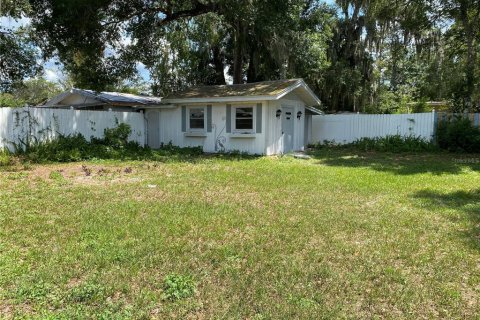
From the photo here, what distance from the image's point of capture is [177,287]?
322cm

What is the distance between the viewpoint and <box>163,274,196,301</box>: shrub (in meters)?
3.10

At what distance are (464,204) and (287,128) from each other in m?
9.28

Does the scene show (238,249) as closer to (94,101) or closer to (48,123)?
(48,123)

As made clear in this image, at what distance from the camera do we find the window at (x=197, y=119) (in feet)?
49.5

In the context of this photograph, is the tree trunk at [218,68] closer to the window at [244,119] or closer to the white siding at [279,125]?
the white siding at [279,125]

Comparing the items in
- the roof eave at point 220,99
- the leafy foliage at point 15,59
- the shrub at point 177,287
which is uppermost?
the leafy foliage at point 15,59

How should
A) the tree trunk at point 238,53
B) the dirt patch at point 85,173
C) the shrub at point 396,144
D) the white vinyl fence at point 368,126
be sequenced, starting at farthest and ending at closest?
the tree trunk at point 238,53
the white vinyl fence at point 368,126
the shrub at point 396,144
the dirt patch at point 85,173

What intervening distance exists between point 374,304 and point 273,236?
166 cm

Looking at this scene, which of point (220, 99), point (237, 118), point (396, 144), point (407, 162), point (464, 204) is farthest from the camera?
point (396, 144)

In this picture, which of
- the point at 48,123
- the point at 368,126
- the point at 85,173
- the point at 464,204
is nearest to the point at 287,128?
the point at 368,126

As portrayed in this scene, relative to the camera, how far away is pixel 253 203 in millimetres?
6258

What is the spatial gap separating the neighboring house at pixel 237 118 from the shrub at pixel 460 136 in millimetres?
5123

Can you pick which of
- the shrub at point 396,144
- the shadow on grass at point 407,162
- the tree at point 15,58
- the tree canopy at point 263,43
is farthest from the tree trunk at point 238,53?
the tree at point 15,58

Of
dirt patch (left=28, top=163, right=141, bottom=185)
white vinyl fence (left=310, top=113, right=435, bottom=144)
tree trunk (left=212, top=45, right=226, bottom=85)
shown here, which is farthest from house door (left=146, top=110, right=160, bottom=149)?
tree trunk (left=212, top=45, right=226, bottom=85)
